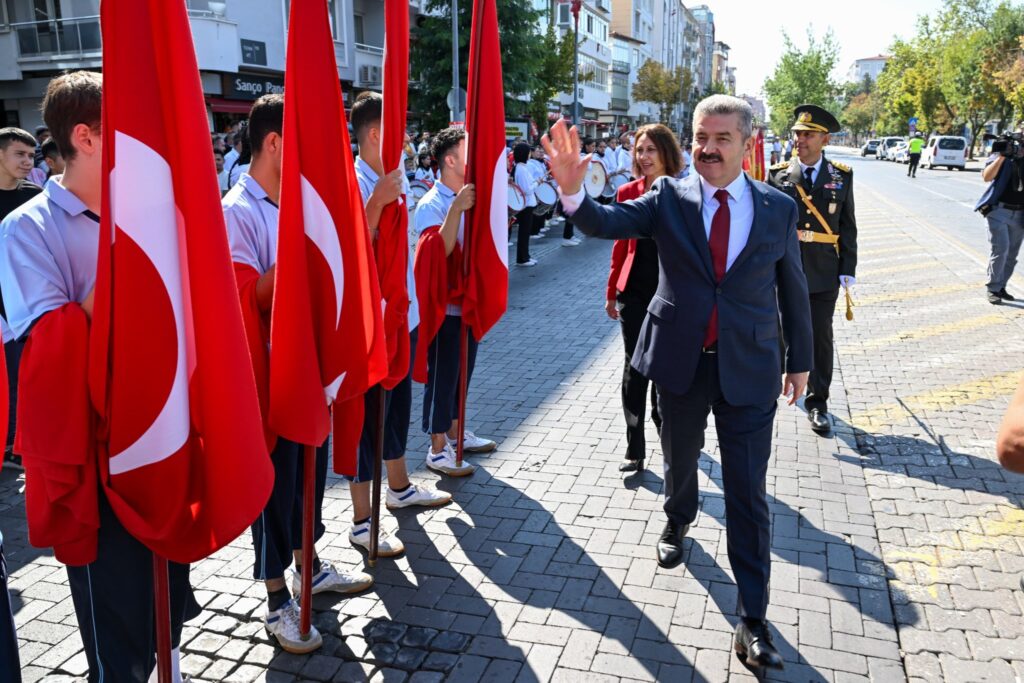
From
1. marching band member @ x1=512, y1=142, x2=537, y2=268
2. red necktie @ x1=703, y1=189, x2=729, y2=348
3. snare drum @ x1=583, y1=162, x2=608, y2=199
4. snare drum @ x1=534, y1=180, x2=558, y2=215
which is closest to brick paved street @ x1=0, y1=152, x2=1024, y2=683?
red necktie @ x1=703, y1=189, x2=729, y2=348

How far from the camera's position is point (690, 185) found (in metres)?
3.75

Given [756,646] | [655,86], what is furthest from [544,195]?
[655,86]

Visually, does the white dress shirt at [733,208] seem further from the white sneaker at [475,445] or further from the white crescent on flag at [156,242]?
the white sneaker at [475,445]

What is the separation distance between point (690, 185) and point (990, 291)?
29.6 feet

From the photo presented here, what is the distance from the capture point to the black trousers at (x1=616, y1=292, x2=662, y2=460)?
5379 mm

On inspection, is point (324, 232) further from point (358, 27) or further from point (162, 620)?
point (358, 27)

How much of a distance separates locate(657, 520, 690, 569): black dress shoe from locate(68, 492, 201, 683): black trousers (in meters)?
2.49

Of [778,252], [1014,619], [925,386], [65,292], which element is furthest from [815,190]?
[65,292]

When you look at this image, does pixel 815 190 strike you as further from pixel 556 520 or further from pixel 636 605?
pixel 636 605

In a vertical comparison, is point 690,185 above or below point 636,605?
above

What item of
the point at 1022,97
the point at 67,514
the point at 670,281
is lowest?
the point at 67,514

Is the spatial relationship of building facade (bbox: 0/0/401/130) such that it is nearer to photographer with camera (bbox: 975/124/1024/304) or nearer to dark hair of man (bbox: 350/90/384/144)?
photographer with camera (bbox: 975/124/1024/304)

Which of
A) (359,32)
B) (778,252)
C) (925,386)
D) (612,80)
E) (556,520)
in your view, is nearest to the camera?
(778,252)

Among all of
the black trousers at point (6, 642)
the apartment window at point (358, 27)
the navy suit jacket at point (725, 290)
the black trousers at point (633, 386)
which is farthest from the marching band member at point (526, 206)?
the apartment window at point (358, 27)
